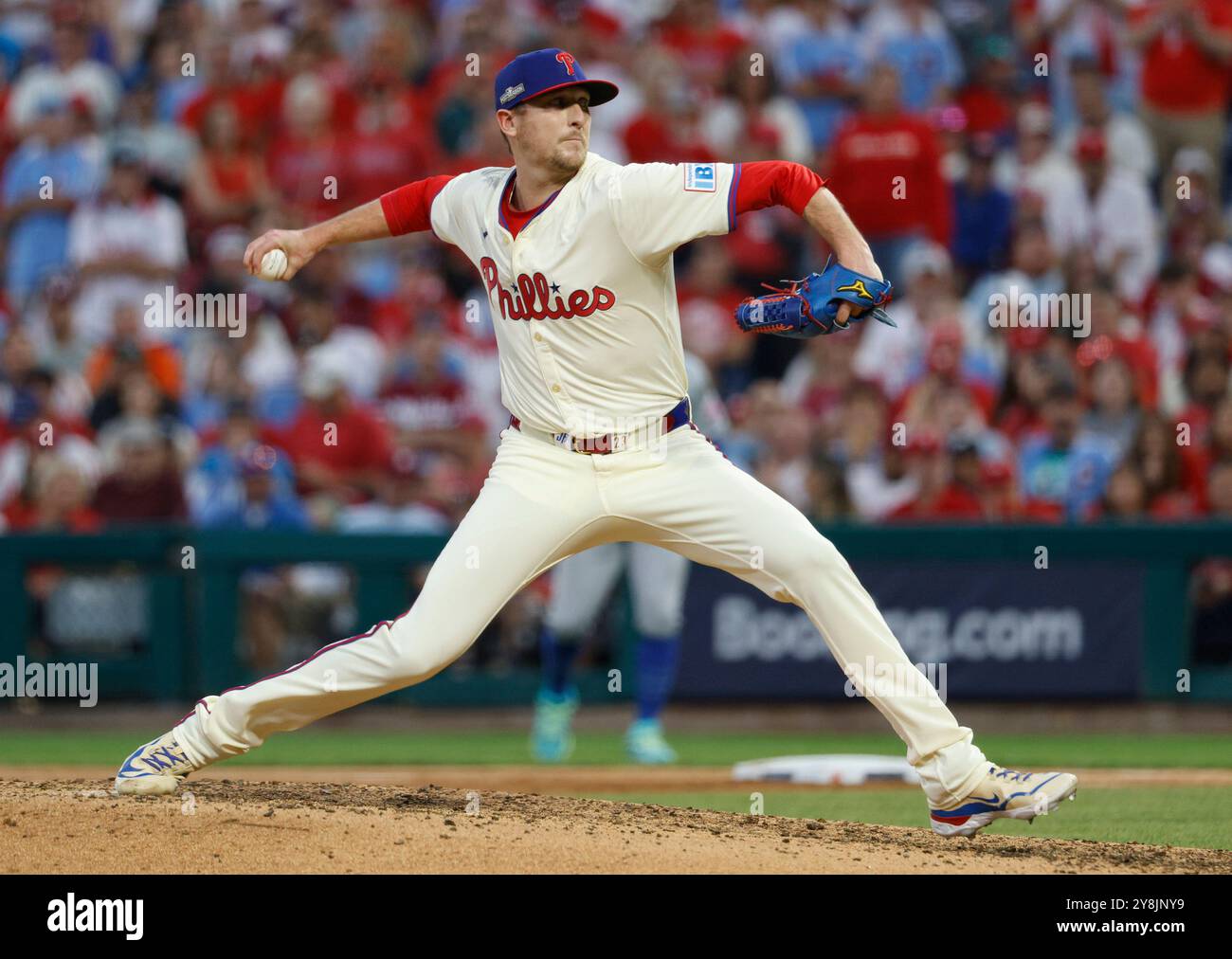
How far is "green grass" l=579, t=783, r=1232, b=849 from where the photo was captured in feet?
20.7

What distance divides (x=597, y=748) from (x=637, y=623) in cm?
95

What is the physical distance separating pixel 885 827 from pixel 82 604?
6399 mm

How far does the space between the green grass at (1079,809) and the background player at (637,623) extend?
134 cm

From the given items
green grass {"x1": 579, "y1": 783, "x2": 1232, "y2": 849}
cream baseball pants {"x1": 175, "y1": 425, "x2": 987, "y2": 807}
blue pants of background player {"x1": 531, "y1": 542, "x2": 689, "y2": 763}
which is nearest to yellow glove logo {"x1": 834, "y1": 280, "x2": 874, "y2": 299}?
cream baseball pants {"x1": 175, "y1": 425, "x2": 987, "y2": 807}

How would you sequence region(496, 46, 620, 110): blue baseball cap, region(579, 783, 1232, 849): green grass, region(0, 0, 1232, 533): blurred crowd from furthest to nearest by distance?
region(0, 0, 1232, 533): blurred crowd
region(579, 783, 1232, 849): green grass
region(496, 46, 620, 110): blue baseball cap

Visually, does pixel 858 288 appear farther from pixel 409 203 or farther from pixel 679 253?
pixel 679 253

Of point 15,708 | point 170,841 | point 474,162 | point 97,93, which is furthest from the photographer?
point 97,93

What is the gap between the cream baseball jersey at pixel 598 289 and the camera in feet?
17.6

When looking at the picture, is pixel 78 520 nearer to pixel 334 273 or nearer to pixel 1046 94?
pixel 334 273

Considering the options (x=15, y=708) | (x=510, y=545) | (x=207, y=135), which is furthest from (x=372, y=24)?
(x=510, y=545)

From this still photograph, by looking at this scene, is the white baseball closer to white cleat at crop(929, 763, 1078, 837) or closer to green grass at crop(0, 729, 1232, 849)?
white cleat at crop(929, 763, 1078, 837)

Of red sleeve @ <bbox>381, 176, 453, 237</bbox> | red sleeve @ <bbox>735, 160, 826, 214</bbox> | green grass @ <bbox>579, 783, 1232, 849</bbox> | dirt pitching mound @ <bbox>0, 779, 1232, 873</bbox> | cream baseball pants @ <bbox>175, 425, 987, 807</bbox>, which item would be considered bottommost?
green grass @ <bbox>579, 783, 1232, 849</bbox>

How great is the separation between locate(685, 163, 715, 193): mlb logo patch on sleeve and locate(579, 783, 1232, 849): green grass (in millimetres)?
2382

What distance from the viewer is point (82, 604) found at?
11.0 metres
